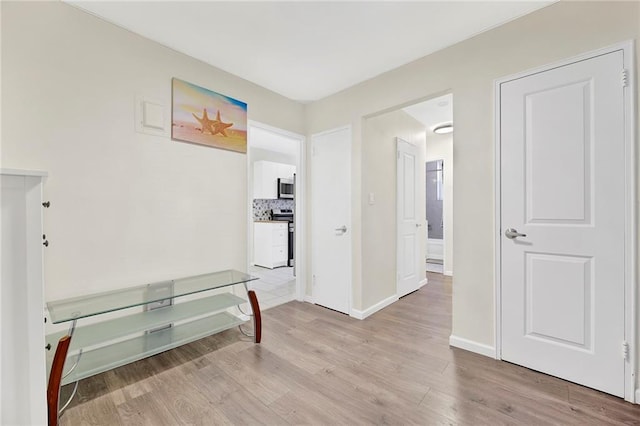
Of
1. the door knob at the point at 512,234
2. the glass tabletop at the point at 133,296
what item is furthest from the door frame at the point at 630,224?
the glass tabletop at the point at 133,296

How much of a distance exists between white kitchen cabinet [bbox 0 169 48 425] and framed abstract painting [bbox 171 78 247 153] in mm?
1393

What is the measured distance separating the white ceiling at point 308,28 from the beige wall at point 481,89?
0.13 meters

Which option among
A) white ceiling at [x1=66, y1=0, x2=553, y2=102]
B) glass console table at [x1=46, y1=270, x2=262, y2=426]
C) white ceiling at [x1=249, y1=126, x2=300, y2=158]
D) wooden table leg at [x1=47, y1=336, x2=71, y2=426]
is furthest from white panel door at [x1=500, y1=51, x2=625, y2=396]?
white ceiling at [x1=249, y1=126, x2=300, y2=158]

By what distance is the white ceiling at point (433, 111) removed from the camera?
3.30m

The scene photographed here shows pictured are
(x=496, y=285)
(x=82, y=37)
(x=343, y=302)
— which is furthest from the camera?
(x=343, y=302)

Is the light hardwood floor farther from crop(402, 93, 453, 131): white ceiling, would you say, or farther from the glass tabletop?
crop(402, 93, 453, 131): white ceiling

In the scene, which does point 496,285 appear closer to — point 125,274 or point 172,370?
point 172,370

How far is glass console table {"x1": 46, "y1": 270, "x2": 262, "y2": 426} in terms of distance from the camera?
1.49 meters

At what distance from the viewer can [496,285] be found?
1996 mm

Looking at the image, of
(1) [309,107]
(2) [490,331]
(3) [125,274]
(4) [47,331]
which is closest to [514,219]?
(2) [490,331]

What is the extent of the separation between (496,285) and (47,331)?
3.17 metres

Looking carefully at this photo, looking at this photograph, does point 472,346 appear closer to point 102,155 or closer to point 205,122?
point 205,122

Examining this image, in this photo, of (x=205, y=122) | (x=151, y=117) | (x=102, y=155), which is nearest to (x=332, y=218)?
(x=205, y=122)

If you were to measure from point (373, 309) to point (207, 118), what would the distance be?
8.65ft
